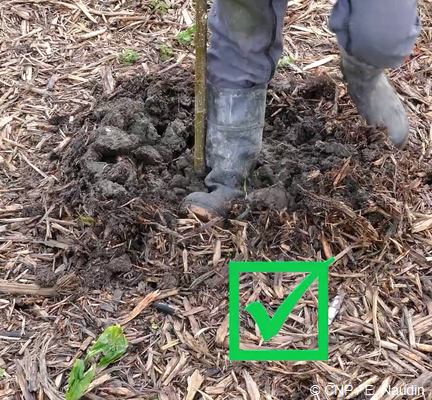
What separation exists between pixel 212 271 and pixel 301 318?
277 mm

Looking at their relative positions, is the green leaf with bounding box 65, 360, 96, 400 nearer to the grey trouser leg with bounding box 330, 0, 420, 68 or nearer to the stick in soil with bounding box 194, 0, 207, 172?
the stick in soil with bounding box 194, 0, 207, 172

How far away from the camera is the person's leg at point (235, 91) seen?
191 cm

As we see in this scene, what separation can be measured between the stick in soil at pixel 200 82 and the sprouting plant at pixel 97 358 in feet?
2.16

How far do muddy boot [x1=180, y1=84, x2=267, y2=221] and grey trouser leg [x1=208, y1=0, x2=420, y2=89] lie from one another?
0.04 meters

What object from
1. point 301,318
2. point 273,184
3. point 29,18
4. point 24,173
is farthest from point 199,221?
point 29,18

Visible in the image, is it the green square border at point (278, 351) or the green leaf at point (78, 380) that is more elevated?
the green square border at point (278, 351)

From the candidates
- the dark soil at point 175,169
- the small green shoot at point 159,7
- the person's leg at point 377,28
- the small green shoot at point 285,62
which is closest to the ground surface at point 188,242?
the dark soil at point 175,169

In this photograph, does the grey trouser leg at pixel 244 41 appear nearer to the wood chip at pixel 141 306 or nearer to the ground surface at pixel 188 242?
the ground surface at pixel 188 242

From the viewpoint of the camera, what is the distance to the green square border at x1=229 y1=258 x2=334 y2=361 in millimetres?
1587

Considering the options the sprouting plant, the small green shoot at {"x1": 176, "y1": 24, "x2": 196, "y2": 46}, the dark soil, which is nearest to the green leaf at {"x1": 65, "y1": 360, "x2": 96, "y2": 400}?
the sprouting plant

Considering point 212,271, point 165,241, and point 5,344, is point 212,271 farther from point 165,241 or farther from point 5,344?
point 5,344

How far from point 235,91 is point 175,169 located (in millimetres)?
329

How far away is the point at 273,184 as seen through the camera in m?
2.05

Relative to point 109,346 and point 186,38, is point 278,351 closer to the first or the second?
point 109,346
